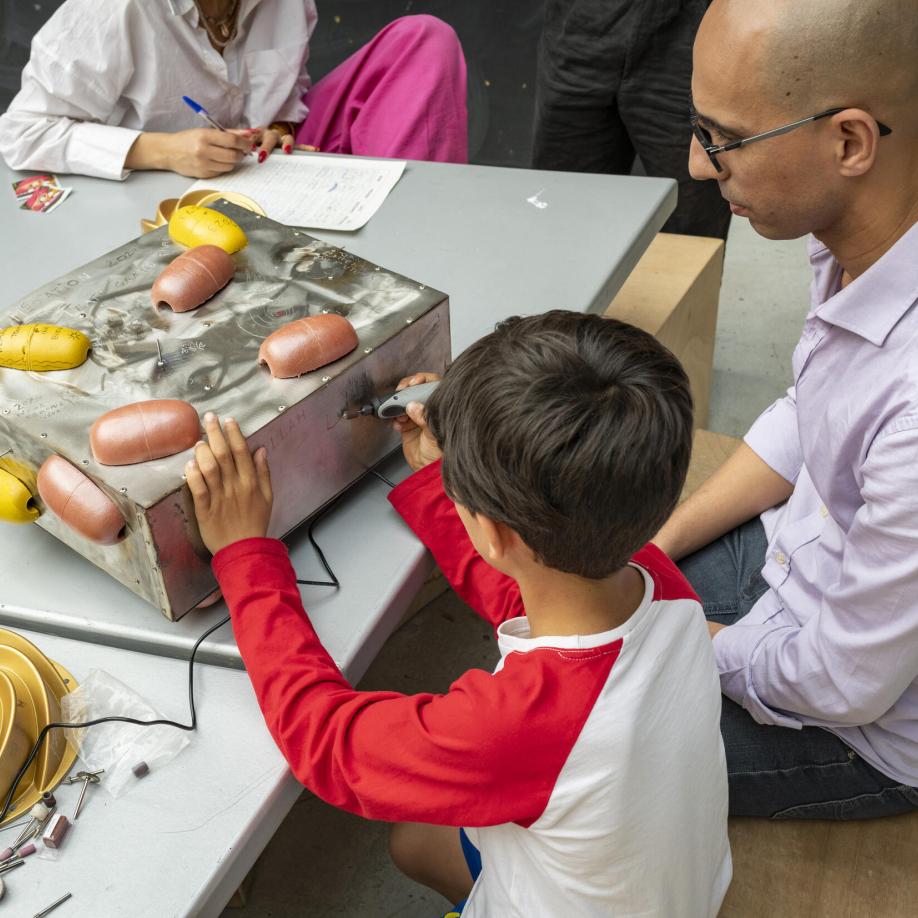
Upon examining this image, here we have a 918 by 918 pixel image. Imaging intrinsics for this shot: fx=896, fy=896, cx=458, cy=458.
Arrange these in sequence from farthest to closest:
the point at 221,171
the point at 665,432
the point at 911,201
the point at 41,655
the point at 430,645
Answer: the point at 430,645 < the point at 221,171 < the point at 911,201 < the point at 41,655 < the point at 665,432

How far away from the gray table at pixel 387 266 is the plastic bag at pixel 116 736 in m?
0.06

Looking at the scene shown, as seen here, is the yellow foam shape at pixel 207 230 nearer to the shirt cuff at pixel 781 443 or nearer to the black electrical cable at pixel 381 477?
the black electrical cable at pixel 381 477

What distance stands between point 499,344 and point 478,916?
549mm

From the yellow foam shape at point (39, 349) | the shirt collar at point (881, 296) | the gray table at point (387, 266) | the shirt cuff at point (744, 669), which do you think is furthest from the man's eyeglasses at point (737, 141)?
the yellow foam shape at point (39, 349)

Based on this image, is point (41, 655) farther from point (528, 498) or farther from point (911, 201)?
point (911, 201)

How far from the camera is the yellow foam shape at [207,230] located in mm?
1006

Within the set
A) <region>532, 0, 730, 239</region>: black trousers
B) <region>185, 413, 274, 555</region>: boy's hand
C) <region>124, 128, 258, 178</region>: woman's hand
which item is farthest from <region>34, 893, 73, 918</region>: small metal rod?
<region>532, 0, 730, 239</region>: black trousers

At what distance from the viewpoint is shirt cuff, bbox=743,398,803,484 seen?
3.85 ft

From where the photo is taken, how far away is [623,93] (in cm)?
186

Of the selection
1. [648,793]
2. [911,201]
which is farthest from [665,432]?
[911,201]

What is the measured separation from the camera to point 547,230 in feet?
4.40

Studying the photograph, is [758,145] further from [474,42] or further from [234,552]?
[474,42]

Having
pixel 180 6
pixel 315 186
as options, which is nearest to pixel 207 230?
pixel 315 186

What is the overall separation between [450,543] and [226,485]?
0.24 metres
